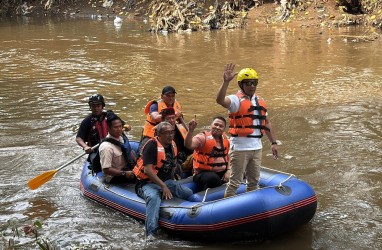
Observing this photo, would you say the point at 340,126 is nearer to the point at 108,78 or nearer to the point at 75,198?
the point at 75,198

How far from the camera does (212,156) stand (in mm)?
5426

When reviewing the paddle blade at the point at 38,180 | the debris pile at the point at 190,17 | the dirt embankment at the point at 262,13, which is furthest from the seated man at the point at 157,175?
the debris pile at the point at 190,17

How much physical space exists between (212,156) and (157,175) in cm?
63

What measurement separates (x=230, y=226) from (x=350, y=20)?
50.5 feet

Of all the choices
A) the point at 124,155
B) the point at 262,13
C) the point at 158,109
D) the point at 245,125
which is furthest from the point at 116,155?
the point at 262,13

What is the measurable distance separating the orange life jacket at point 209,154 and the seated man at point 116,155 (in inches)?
28.8

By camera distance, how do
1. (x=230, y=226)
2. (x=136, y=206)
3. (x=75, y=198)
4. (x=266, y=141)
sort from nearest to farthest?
(x=230, y=226)
(x=136, y=206)
(x=75, y=198)
(x=266, y=141)

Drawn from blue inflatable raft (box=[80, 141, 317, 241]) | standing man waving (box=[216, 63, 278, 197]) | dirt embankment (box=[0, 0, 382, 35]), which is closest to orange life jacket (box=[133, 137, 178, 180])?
blue inflatable raft (box=[80, 141, 317, 241])

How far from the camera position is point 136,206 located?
525 cm

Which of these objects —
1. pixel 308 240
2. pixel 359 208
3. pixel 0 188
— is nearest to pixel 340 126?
pixel 359 208

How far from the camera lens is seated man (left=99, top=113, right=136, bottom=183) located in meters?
5.52

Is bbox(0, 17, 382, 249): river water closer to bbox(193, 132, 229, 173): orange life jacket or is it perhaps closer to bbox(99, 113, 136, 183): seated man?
bbox(99, 113, 136, 183): seated man

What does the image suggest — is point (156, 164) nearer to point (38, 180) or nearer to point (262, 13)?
point (38, 180)

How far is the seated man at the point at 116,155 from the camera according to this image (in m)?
5.52
